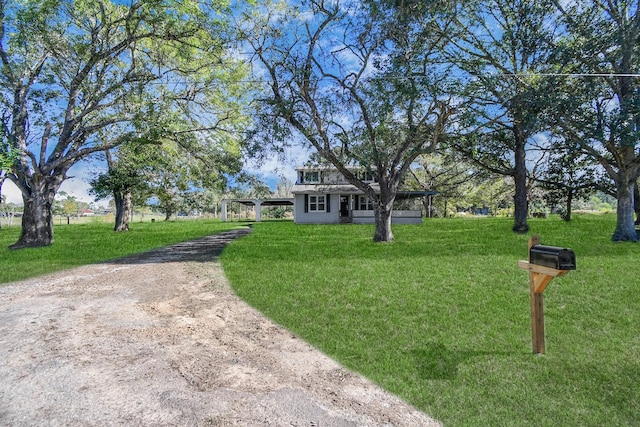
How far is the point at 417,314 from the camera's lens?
4.59m

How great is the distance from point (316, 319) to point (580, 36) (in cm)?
1296

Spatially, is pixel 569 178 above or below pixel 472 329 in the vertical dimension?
above

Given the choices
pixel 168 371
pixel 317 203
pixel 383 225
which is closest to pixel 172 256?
pixel 383 225

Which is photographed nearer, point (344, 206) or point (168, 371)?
point (168, 371)

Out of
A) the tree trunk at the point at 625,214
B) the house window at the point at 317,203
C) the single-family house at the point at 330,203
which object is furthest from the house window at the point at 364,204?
the tree trunk at the point at 625,214

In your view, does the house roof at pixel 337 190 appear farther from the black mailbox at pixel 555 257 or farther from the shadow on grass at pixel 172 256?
the black mailbox at pixel 555 257

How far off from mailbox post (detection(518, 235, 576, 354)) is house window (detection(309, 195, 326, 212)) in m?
21.9

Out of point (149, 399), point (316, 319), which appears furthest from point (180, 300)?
point (149, 399)

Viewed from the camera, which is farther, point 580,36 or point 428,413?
point 580,36

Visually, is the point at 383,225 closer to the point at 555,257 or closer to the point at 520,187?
the point at 520,187

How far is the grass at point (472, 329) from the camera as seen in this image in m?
2.59

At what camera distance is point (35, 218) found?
1238 cm

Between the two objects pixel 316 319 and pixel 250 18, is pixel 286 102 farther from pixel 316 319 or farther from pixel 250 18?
pixel 316 319

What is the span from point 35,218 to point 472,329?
1519 cm
